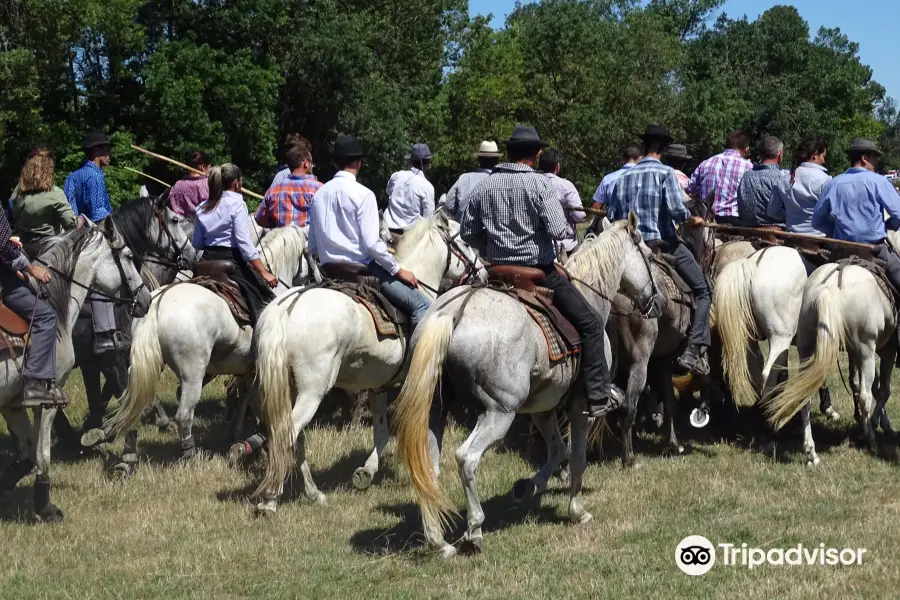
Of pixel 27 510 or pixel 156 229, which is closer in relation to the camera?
pixel 27 510

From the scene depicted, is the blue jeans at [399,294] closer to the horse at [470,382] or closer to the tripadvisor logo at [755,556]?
the horse at [470,382]

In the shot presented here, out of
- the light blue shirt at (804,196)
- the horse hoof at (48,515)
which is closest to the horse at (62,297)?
the horse hoof at (48,515)

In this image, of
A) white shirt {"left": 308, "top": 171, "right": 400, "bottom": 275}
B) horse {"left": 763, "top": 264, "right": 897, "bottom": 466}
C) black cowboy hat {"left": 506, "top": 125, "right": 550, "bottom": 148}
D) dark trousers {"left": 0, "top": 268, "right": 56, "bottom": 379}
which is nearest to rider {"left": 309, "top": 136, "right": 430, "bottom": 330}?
white shirt {"left": 308, "top": 171, "right": 400, "bottom": 275}

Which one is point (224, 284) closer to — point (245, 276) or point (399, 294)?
point (245, 276)

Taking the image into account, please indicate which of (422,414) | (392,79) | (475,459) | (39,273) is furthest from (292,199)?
(392,79)

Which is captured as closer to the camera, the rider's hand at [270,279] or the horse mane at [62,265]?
the horse mane at [62,265]

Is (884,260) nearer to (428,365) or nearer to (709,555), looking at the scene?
(709,555)

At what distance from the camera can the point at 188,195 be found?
493 inches

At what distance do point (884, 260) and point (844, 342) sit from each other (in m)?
0.95

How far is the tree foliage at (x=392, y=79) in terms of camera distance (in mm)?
32531

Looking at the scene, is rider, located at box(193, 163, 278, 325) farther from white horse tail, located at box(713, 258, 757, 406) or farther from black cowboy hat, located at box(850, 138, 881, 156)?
black cowboy hat, located at box(850, 138, 881, 156)

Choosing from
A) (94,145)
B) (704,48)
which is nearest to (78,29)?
(94,145)

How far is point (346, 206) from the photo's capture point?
8352 mm

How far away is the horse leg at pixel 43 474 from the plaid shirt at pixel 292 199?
3.72 meters
